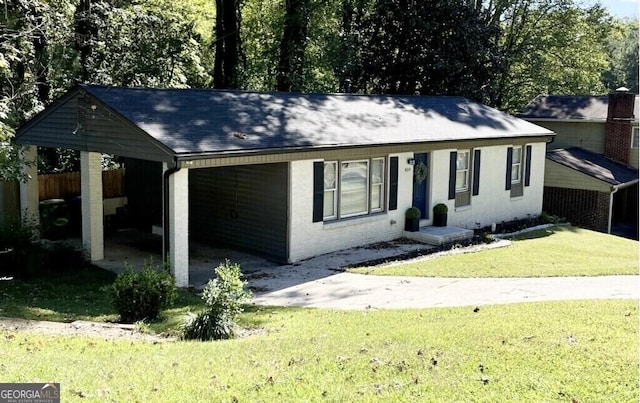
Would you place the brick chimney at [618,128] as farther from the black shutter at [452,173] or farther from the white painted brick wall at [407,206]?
the black shutter at [452,173]

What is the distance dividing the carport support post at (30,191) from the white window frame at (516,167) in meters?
15.1

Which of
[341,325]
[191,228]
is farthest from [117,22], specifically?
[341,325]

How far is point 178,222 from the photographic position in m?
12.8

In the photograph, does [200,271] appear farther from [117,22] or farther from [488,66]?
[488,66]

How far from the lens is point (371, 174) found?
17.1 meters

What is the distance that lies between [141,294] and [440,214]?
429 inches

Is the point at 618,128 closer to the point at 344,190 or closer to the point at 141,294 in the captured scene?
the point at 344,190

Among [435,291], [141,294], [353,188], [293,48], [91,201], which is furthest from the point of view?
[293,48]

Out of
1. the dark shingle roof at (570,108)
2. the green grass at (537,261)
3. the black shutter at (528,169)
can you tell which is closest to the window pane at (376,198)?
the green grass at (537,261)

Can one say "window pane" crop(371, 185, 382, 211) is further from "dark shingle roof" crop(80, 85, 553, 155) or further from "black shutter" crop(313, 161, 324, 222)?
"black shutter" crop(313, 161, 324, 222)

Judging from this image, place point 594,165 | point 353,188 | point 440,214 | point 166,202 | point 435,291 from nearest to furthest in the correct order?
point 435,291 → point 166,202 → point 353,188 → point 440,214 → point 594,165

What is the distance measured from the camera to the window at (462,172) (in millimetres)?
20172

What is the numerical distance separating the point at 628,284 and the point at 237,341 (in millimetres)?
8652

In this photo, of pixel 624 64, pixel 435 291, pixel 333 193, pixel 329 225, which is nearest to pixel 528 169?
pixel 333 193
